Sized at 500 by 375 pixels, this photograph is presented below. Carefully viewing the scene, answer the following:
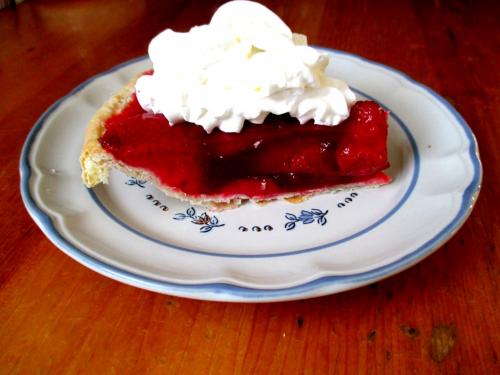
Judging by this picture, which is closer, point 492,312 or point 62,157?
point 492,312

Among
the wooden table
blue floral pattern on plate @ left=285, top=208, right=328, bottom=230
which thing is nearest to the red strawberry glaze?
blue floral pattern on plate @ left=285, top=208, right=328, bottom=230

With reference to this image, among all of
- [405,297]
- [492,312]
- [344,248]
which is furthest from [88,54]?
[492,312]

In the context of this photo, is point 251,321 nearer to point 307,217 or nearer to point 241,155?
point 307,217

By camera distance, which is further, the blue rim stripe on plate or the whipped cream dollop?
the whipped cream dollop

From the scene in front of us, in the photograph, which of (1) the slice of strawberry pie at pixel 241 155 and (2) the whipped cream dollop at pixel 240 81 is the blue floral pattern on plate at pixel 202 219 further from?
(2) the whipped cream dollop at pixel 240 81

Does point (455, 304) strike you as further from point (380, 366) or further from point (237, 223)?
point (237, 223)

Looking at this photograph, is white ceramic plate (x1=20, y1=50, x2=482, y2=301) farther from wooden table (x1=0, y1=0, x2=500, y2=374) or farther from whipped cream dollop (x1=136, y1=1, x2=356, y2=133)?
whipped cream dollop (x1=136, y1=1, x2=356, y2=133)

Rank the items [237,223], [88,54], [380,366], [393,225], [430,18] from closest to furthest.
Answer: [380,366]
[393,225]
[237,223]
[88,54]
[430,18]
